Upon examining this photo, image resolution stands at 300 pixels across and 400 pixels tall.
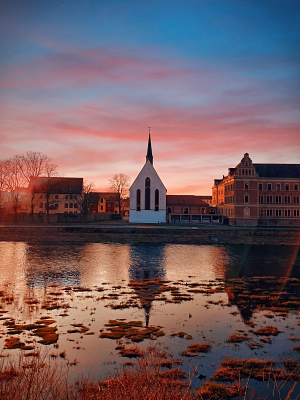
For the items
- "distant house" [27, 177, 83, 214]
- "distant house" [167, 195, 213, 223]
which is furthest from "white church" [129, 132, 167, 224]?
"distant house" [27, 177, 83, 214]

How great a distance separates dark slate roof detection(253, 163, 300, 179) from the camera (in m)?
83.5

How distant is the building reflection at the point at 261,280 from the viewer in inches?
837

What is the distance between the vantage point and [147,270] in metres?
32.6

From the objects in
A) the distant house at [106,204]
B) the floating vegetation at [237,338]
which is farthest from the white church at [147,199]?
the floating vegetation at [237,338]

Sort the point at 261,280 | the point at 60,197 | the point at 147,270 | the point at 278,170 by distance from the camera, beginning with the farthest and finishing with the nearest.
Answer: the point at 60,197 < the point at 278,170 < the point at 147,270 < the point at 261,280

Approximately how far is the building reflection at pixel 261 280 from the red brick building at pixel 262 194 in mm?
33014

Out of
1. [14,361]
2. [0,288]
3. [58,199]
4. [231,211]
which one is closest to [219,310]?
[14,361]

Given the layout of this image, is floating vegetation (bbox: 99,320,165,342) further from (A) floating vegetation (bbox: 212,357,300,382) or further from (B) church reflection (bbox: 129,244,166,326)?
(A) floating vegetation (bbox: 212,357,300,382)

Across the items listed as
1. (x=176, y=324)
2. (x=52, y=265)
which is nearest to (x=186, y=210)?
(x=52, y=265)

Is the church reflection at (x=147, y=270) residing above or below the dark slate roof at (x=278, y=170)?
below

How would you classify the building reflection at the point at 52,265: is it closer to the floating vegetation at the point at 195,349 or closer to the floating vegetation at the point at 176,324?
the floating vegetation at the point at 176,324

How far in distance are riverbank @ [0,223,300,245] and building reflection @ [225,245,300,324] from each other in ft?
38.2

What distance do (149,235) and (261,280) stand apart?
33.0m

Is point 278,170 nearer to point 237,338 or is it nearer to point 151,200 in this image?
point 151,200
